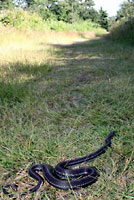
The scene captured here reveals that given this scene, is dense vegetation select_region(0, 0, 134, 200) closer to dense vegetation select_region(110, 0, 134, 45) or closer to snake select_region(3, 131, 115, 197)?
snake select_region(3, 131, 115, 197)

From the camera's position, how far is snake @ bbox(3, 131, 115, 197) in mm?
1282

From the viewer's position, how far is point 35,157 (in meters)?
1.62

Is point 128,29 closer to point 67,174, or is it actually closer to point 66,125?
point 66,125

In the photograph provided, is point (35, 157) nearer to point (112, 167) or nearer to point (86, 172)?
point (86, 172)

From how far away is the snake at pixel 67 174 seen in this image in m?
1.28

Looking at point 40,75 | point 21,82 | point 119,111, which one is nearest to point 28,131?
point 119,111

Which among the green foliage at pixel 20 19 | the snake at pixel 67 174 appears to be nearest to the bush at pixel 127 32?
the green foliage at pixel 20 19

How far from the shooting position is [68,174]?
4.56 ft

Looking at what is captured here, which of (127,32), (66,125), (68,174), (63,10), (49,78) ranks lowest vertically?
(68,174)

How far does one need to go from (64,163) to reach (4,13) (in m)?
11.0

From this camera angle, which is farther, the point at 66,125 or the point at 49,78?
the point at 49,78

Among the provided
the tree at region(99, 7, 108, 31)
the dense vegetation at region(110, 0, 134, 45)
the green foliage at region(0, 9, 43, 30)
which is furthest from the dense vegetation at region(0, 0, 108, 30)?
the dense vegetation at region(110, 0, 134, 45)

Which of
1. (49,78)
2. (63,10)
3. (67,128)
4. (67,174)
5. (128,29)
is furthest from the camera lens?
(63,10)

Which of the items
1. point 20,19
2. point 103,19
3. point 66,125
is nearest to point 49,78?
point 66,125
